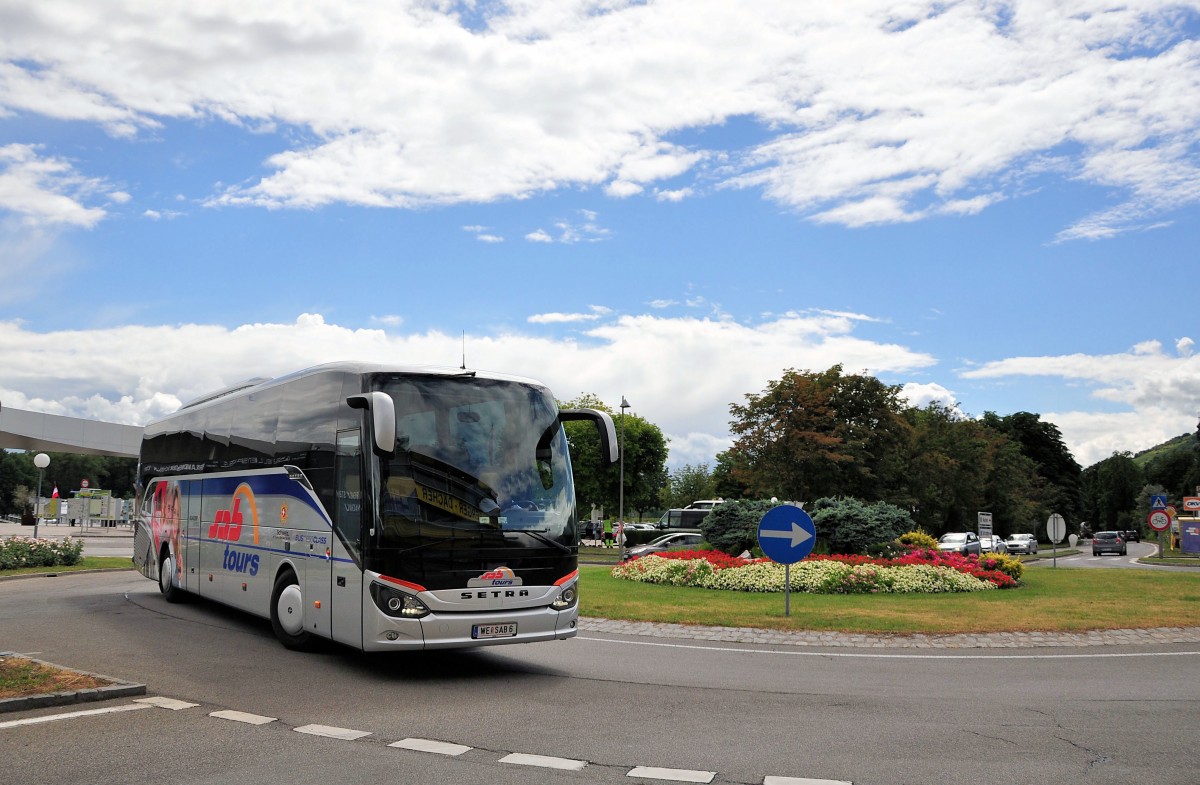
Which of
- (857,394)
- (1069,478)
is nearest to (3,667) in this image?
(857,394)

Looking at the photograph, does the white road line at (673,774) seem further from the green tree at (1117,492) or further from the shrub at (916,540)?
the green tree at (1117,492)

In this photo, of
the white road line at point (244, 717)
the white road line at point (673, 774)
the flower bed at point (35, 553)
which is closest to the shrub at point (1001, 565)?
the white road line at point (673, 774)

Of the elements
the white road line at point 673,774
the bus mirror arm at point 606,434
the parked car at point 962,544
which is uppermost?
the bus mirror arm at point 606,434

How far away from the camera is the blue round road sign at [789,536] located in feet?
53.3

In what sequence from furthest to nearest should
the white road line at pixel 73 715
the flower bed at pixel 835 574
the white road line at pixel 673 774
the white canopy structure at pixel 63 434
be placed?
the white canopy structure at pixel 63 434
the flower bed at pixel 835 574
the white road line at pixel 73 715
the white road line at pixel 673 774

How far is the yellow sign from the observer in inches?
394

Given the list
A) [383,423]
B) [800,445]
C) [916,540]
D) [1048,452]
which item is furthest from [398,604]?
[1048,452]

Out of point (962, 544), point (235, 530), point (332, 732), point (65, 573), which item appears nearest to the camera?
point (332, 732)

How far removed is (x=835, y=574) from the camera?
2166cm

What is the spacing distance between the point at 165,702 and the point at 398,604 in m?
2.22

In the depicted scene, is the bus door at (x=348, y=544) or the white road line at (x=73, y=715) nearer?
the white road line at (x=73, y=715)

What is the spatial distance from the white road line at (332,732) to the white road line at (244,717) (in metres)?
0.40

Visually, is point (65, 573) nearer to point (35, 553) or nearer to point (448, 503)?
point (35, 553)

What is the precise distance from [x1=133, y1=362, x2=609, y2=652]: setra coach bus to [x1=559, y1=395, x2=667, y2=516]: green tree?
59236 millimetres
